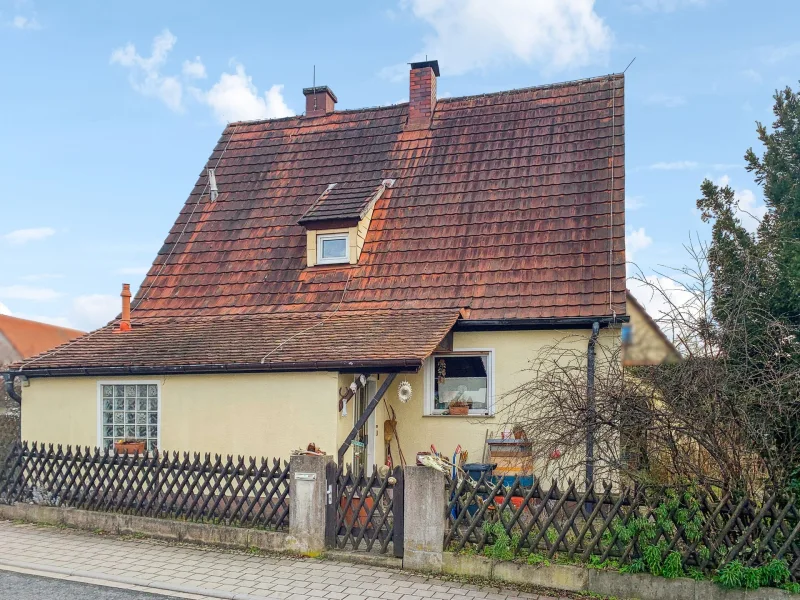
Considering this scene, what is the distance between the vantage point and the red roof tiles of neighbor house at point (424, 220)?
1211 cm

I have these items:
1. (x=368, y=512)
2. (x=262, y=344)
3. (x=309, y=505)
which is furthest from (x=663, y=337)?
(x=262, y=344)

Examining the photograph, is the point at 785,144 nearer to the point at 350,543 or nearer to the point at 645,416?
the point at 645,416

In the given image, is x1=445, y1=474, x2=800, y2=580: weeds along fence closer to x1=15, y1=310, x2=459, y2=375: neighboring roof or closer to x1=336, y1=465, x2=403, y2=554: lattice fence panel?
x1=336, y1=465, x2=403, y2=554: lattice fence panel

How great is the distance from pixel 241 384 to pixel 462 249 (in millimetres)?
4737

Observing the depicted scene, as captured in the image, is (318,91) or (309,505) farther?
(318,91)

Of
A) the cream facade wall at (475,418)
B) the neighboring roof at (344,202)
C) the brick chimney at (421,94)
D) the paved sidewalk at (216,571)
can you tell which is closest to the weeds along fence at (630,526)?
the paved sidewalk at (216,571)

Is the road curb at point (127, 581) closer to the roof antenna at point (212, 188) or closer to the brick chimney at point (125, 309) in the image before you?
the brick chimney at point (125, 309)

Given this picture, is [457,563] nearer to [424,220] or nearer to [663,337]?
[663,337]

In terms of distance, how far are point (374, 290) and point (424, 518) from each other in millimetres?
5604

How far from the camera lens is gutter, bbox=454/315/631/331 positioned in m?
11.1

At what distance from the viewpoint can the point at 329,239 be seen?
13844mm

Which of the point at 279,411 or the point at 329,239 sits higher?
the point at 329,239

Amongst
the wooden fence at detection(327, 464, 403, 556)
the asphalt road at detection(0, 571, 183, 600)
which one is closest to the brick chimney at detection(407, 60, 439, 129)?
the wooden fence at detection(327, 464, 403, 556)

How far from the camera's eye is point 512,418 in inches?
446
